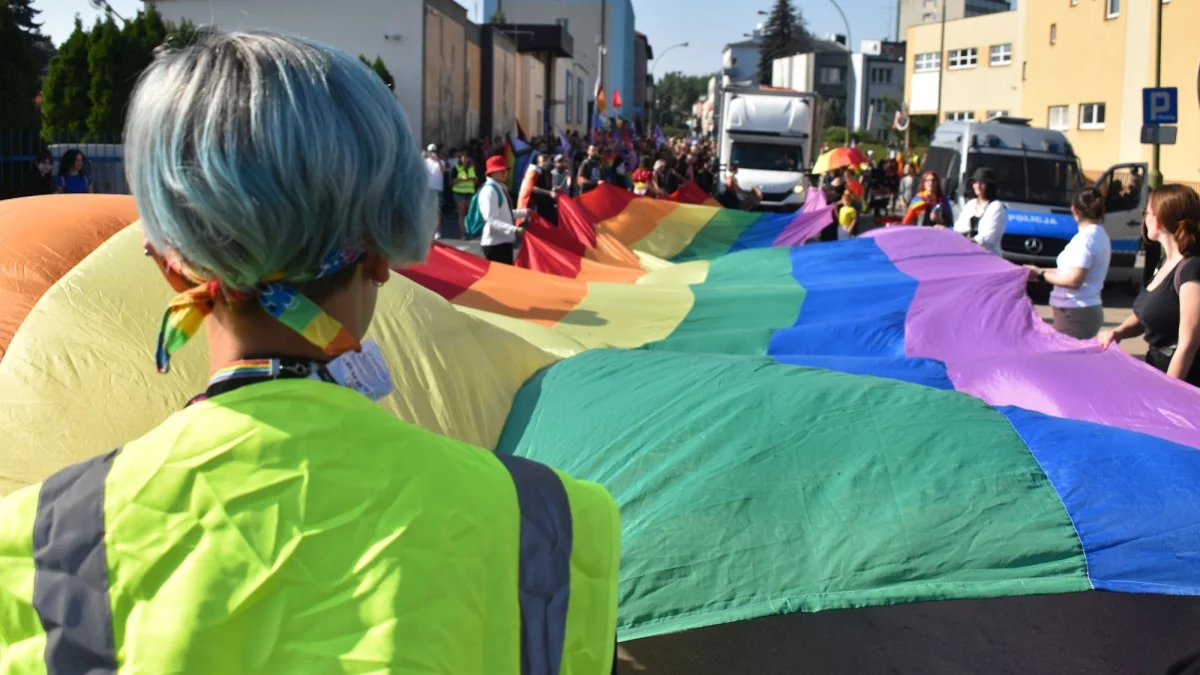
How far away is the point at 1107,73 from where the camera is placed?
32.3 m

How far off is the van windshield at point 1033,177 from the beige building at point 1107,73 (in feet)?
41.7

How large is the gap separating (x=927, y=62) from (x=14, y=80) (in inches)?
1901

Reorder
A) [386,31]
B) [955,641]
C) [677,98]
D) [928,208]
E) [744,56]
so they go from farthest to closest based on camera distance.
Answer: [677,98] → [744,56] → [386,31] → [928,208] → [955,641]

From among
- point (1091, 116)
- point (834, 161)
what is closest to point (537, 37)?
point (1091, 116)

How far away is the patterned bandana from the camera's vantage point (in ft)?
4.42

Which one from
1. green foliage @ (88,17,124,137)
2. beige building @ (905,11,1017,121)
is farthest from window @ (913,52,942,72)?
green foliage @ (88,17,124,137)

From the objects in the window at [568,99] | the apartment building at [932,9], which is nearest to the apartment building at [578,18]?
the window at [568,99]

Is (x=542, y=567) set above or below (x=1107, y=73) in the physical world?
below

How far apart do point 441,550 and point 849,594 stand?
169 centimetres

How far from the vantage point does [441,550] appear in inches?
51.6

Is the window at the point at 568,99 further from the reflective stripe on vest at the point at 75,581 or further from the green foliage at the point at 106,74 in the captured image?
the reflective stripe on vest at the point at 75,581

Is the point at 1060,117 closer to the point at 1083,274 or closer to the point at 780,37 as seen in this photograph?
the point at 1083,274

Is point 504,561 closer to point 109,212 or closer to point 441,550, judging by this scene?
point 441,550

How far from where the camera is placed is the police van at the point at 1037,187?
14258mm
